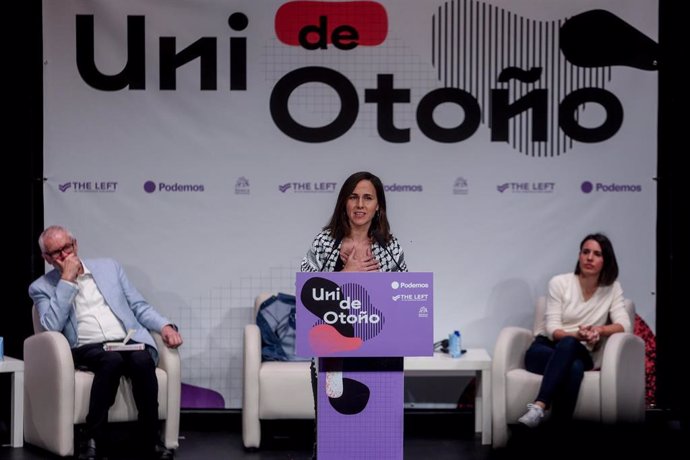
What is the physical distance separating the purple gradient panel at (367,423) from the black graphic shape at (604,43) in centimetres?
313

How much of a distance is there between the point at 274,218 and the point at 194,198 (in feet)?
1.74

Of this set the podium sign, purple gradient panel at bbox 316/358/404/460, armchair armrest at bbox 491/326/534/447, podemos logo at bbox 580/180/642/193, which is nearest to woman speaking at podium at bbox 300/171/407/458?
purple gradient panel at bbox 316/358/404/460

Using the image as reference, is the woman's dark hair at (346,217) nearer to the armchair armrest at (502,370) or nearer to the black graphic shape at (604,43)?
the armchair armrest at (502,370)

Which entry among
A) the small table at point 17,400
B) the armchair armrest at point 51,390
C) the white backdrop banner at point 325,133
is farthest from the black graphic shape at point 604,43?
the small table at point 17,400

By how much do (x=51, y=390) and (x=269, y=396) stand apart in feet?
3.80

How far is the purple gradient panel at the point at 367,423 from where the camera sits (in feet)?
12.0

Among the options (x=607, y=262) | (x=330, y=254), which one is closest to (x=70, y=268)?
(x=330, y=254)

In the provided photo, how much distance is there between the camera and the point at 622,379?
5.10 meters

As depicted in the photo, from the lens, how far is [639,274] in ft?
19.6

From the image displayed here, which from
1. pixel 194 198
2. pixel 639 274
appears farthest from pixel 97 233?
pixel 639 274

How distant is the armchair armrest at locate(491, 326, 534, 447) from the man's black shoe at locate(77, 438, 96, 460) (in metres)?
2.18

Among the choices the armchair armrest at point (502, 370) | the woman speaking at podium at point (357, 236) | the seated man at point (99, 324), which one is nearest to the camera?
the woman speaking at podium at point (357, 236)

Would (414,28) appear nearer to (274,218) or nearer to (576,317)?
(274,218)

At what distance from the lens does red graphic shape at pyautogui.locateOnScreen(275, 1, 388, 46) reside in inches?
233
